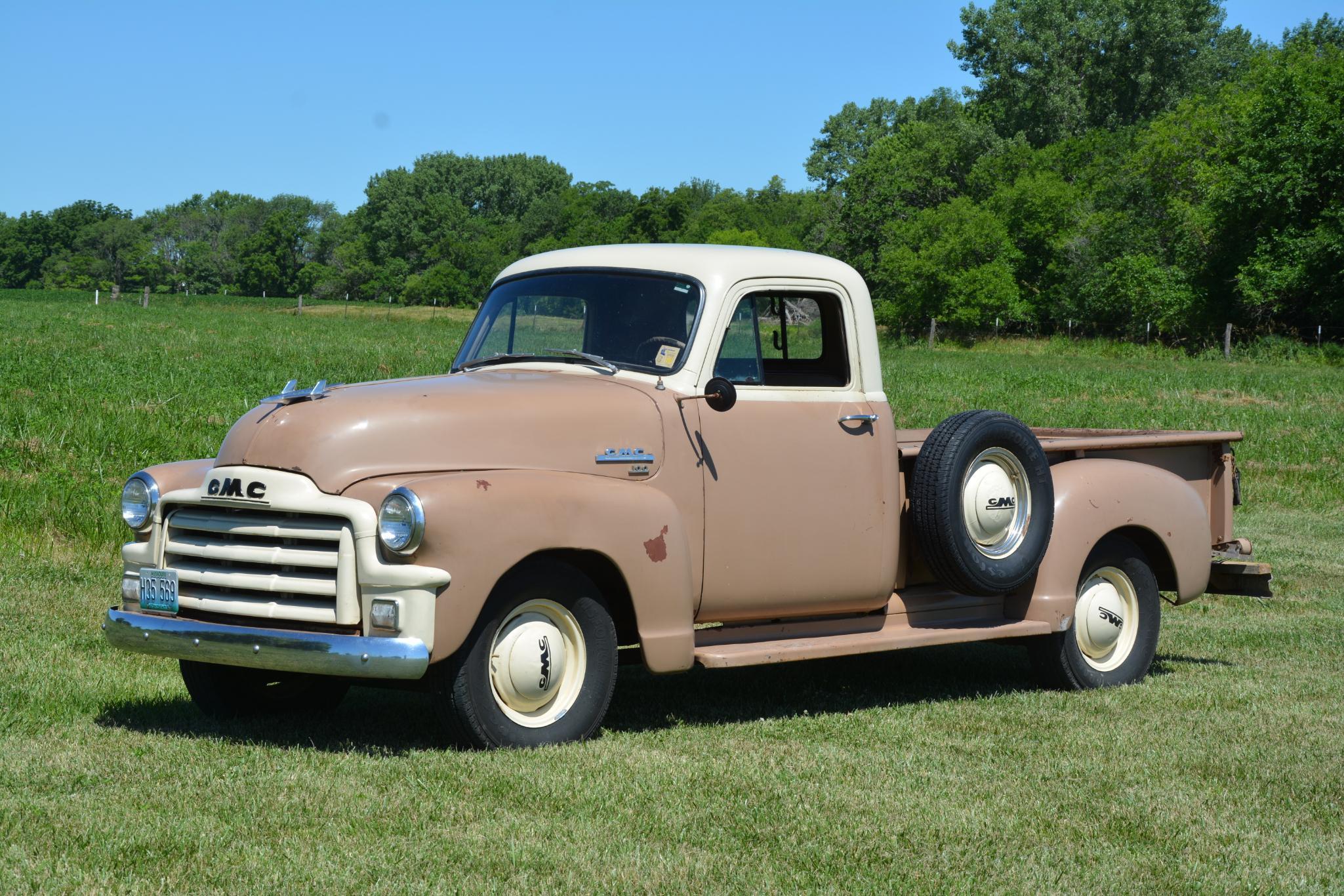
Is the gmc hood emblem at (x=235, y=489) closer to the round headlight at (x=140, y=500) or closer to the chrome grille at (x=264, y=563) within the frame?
the chrome grille at (x=264, y=563)

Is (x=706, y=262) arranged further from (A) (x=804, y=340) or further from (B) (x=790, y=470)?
(B) (x=790, y=470)

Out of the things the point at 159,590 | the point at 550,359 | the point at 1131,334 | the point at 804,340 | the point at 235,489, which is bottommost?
the point at 159,590

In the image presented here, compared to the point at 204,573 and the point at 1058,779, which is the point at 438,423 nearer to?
the point at 204,573

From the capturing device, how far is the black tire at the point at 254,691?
234 inches

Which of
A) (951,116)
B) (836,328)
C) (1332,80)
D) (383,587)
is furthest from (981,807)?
(951,116)

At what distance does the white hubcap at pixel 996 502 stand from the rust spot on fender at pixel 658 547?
1.74 m

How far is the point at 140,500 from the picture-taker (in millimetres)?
5691

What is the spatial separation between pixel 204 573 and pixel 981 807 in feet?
9.89

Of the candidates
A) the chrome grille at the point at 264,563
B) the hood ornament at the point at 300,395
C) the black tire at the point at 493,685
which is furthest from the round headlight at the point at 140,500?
the black tire at the point at 493,685

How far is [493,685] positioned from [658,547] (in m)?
0.88

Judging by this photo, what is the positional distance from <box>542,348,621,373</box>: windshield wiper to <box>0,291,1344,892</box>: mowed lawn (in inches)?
63.1

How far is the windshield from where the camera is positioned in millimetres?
6242

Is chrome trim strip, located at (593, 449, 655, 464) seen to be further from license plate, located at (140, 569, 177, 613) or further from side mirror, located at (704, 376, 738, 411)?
license plate, located at (140, 569, 177, 613)

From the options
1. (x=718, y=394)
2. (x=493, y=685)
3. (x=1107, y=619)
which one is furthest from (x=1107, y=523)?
(x=493, y=685)
